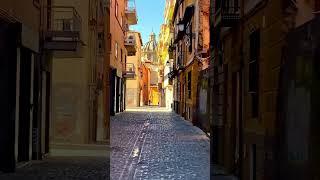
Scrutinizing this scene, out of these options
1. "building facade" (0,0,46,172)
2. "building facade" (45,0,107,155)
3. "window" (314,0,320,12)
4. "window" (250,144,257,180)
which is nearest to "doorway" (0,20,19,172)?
"building facade" (0,0,46,172)

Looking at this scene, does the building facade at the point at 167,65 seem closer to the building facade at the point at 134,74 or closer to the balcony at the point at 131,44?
the building facade at the point at 134,74

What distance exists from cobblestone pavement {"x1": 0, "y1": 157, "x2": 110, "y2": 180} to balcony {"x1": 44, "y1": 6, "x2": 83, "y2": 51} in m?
1.08

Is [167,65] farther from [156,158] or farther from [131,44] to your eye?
[156,158]

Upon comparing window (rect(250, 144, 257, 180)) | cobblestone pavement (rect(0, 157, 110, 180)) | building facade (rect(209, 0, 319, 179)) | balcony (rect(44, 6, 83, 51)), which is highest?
balcony (rect(44, 6, 83, 51))

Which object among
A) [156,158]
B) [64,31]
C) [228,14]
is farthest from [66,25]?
[156,158]

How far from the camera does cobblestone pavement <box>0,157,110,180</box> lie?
205 inches

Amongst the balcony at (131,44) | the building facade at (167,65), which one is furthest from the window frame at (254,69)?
the building facade at (167,65)

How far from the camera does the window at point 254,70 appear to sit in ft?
10.2

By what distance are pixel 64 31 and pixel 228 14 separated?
1356 mm

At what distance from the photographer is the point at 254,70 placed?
313 cm

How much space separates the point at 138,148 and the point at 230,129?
18.3 ft

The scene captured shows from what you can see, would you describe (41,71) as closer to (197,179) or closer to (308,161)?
(197,179)

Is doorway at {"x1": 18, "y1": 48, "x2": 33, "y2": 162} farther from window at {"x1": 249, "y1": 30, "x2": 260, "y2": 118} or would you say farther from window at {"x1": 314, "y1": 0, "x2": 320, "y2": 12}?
window at {"x1": 314, "y1": 0, "x2": 320, "y2": 12}

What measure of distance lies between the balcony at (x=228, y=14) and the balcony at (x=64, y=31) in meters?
1.16
